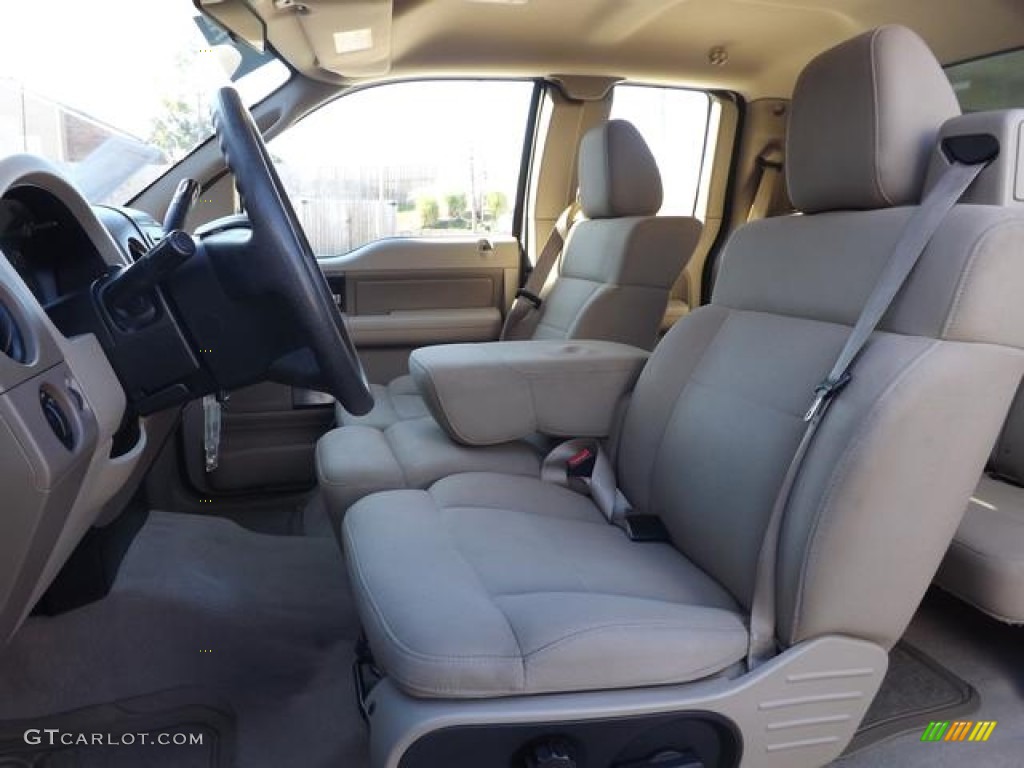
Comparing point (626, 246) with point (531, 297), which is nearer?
point (626, 246)

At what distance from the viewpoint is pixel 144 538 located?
199 centimetres

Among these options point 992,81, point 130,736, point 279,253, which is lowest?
point 130,736

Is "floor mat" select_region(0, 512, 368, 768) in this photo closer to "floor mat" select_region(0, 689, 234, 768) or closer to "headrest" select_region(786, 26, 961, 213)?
"floor mat" select_region(0, 689, 234, 768)

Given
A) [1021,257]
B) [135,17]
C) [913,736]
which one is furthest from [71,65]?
[913,736]

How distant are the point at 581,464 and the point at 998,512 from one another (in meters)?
0.78

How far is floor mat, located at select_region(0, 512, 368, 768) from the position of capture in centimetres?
146

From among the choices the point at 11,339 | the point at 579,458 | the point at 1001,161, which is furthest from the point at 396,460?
the point at 1001,161

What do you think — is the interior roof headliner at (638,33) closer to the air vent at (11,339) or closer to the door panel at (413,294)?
the door panel at (413,294)

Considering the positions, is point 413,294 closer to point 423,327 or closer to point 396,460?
point 423,327

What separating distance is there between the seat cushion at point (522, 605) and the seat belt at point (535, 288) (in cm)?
152

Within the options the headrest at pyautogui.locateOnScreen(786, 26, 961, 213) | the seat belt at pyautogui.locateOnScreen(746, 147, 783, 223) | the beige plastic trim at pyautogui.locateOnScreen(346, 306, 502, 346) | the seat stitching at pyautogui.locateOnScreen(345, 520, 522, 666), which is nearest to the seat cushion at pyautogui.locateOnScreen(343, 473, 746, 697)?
the seat stitching at pyautogui.locateOnScreen(345, 520, 522, 666)

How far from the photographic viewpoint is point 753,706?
1.06 m

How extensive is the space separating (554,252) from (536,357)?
1.27 m

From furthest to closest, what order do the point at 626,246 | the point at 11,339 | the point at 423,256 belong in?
1. the point at 423,256
2. the point at 626,246
3. the point at 11,339
